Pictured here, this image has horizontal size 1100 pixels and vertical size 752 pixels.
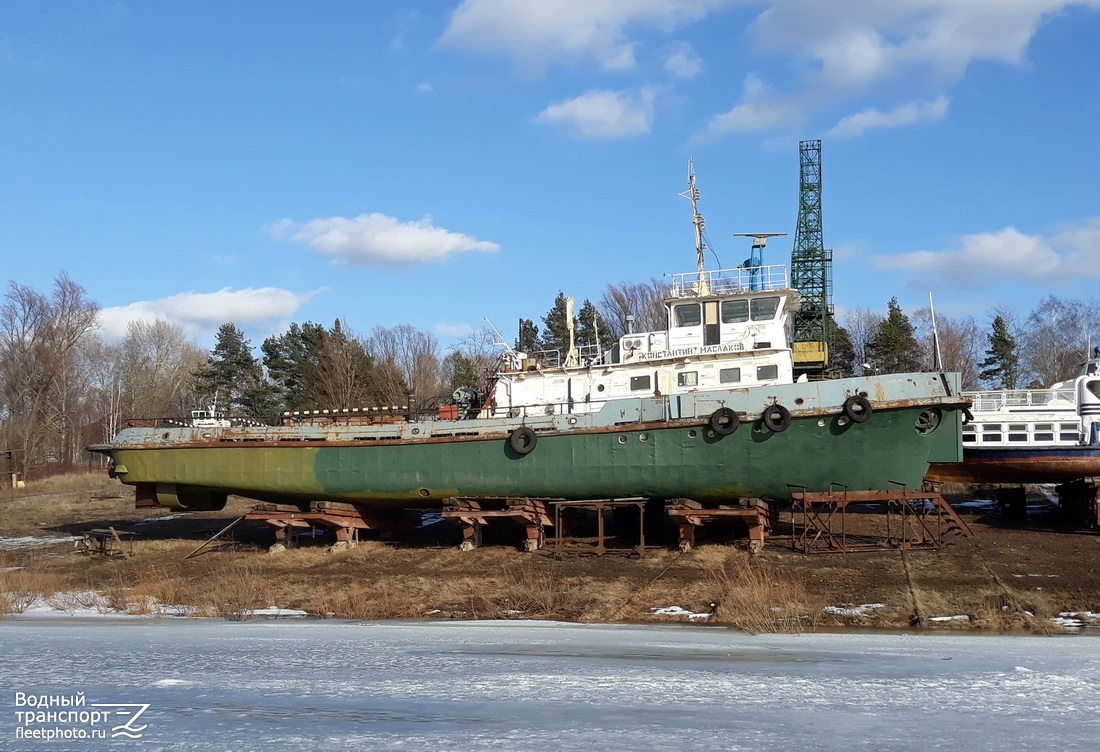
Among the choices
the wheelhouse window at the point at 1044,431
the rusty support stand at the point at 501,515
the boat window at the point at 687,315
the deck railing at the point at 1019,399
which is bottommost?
the rusty support stand at the point at 501,515

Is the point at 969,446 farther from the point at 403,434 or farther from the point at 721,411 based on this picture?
the point at 403,434

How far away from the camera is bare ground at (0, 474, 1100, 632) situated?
1073cm

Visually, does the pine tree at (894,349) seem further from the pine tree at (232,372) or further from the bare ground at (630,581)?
the pine tree at (232,372)

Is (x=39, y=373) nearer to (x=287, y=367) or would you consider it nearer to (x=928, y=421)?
(x=287, y=367)

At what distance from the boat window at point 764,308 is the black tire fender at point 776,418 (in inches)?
105

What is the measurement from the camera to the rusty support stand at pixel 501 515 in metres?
17.1

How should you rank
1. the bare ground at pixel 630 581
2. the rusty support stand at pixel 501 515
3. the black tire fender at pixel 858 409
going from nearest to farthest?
the bare ground at pixel 630 581, the black tire fender at pixel 858 409, the rusty support stand at pixel 501 515

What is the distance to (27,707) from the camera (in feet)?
17.1

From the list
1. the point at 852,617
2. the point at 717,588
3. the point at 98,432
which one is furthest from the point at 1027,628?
the point at 98,432

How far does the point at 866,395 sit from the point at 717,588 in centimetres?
606

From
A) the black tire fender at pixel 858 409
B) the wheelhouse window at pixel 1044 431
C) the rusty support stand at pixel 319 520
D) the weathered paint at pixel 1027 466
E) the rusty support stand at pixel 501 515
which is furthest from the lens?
the wheelhouse window at pixel 1044 431

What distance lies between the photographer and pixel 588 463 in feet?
57.0

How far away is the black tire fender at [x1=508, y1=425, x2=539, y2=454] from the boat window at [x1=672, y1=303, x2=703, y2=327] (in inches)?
160

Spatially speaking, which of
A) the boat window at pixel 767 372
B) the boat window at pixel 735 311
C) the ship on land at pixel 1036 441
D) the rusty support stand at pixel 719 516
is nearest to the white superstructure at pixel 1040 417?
the ship on land at pixel 1036 441
